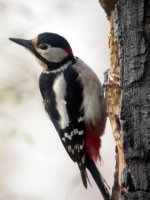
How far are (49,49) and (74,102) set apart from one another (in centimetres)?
40

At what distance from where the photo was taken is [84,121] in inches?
130

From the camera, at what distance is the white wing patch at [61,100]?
3.24 metres

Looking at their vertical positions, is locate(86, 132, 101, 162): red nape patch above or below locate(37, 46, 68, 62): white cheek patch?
below

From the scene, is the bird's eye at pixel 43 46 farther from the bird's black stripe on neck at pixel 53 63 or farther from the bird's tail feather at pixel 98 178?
the bird's tail feather at pixel 98 178

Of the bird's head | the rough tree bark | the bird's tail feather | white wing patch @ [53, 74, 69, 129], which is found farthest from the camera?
the bird's head

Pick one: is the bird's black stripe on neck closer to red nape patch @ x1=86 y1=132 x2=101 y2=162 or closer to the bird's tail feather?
red nape patch @ x1=86 y1=132 x2=101 y2=162

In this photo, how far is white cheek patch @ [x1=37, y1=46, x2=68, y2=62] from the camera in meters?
3.39

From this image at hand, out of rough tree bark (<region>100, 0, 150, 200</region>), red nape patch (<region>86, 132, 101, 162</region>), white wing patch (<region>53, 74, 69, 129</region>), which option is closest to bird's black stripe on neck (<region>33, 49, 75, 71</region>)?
white wing patch (<region>53, 74, 69, 129</region>)

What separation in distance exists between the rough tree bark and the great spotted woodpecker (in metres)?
0.89

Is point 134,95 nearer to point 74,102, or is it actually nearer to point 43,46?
point 74,102

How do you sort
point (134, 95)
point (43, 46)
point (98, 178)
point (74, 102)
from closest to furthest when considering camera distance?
point (134, 95), point (98, 178), point (74, 102), point (43, 46)

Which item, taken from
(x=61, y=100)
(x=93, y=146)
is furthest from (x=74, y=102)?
(x=93, y=146)

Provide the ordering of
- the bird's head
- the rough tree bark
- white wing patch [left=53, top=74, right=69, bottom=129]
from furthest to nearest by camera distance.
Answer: the bird's head → white wing patch [left=53, top=74, right=69, bottom=129] → the rough tree bark

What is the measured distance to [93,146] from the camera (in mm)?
3266
